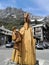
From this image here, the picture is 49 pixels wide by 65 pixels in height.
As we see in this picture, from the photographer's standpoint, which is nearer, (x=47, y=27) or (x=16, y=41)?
(x=16, y=41)

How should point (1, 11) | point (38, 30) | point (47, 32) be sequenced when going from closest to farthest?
point (38, 30) < point (47, 32) < point (1, 11)

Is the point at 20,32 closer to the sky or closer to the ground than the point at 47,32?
closer to the ground

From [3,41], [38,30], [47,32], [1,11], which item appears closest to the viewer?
[3,41]

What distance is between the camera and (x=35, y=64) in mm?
9008

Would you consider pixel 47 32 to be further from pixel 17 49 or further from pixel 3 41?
pixel 17 49

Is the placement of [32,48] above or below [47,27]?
below

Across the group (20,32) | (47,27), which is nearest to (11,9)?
(47,27)

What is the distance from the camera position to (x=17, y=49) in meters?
8.79

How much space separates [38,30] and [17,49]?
6338 cm

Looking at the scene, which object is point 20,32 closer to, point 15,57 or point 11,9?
point 15,57

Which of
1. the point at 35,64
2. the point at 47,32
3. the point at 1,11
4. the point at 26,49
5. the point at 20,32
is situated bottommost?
the point at 35,64

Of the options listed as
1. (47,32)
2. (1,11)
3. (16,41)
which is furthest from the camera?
(1,11)

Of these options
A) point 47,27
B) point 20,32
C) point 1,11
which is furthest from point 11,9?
point 20,32

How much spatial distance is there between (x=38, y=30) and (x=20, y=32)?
63047 mm
